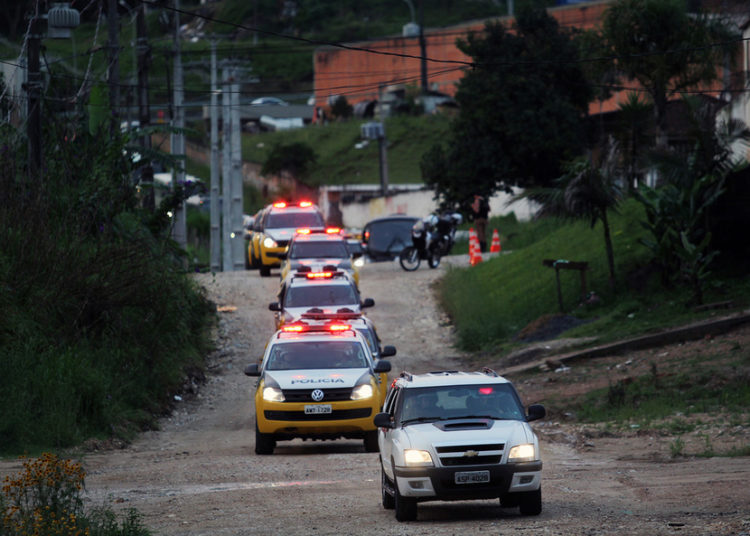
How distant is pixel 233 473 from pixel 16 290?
7.34 meters

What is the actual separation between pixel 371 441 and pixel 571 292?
12927 mm

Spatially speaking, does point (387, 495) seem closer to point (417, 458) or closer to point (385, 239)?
point (417, 458)

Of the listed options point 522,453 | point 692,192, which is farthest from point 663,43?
point 522,453

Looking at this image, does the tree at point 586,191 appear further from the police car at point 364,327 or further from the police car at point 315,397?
the police car at point 315,397

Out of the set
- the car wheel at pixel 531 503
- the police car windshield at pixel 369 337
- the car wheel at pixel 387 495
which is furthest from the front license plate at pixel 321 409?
the car wheel at pixel 531 503

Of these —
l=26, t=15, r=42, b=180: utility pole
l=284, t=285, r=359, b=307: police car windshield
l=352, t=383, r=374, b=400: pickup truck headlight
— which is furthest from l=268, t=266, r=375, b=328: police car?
l=352, t=383, r=374, b=400: pickup truck headlight

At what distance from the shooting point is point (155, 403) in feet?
75.0

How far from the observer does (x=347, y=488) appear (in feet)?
46.5

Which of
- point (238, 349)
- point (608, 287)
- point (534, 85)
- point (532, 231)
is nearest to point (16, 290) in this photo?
point (238, 349)

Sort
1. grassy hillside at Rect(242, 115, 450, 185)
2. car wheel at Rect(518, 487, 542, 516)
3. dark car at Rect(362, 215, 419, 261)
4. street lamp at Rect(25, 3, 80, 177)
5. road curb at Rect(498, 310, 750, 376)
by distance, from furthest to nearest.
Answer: grassy hillside at Rect(242, 115, 450, 185) < dark car at Rect(362, 215, 419, 261) < road curb at Rect(498, 310, 750, 376) < street lamp at Rect(25, 3, 80, 177) < car wheel at Rect(518, 487, 542, 516)

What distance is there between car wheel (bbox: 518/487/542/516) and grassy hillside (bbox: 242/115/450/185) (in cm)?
6237

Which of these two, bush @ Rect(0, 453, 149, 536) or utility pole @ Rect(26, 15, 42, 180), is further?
utility pole @ Rect(26, 15, 42, 180)

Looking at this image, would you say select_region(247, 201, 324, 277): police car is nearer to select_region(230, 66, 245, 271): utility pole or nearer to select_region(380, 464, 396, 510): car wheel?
select_region(230, 66, 245, 271): utility pole

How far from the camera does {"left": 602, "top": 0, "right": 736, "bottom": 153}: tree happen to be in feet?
105
